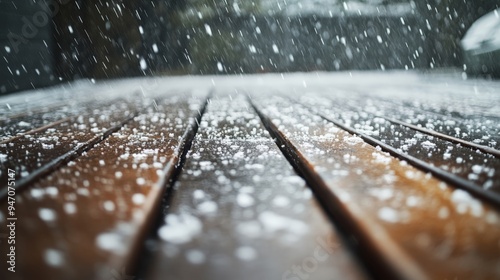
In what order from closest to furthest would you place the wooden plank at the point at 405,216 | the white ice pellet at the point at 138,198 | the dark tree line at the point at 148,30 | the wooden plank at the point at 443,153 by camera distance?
the wooden plank at the point at 405,216 → the white ice pellet at the point at 138,198 → the wooden plank at the point at 443,153 → the dark tree line at the point at 148,30

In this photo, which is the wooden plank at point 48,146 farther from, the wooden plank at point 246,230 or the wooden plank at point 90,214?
the wooden plank at point 246,230

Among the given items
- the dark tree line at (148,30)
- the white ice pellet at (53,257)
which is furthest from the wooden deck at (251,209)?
the dark tree line at (148,30)

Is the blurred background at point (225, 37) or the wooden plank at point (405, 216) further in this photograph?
the blurred background at point (225, 37)

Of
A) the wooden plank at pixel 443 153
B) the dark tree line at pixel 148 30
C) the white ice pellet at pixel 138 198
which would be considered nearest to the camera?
the white ice pellet at pixel 138 198

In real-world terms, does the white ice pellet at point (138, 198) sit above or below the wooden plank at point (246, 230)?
above

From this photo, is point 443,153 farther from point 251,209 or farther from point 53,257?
point 53,257

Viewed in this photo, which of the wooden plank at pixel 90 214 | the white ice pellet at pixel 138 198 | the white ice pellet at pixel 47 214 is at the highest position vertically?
the white ice pellet at pixel 47 214

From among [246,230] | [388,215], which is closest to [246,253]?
[246,230]
